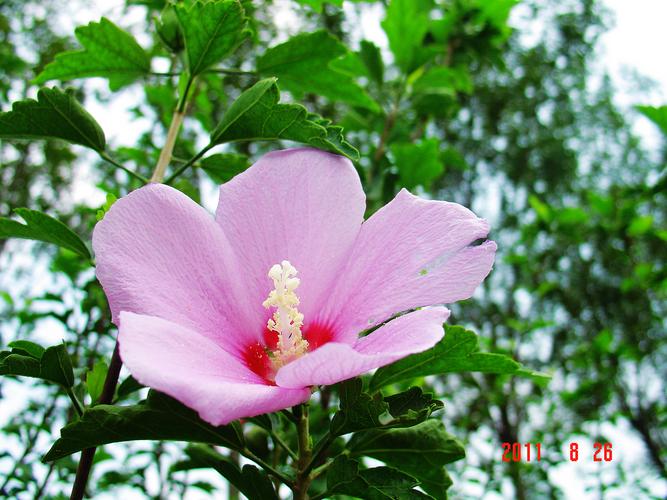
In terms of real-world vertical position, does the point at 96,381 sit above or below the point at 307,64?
below

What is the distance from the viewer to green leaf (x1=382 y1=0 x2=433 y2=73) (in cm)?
199

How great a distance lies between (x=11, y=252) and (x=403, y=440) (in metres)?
5.13

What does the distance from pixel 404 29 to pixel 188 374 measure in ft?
5.61

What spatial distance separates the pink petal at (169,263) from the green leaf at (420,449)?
0.70ft

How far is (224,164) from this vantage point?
3.41 ft

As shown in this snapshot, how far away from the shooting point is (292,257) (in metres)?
0.79

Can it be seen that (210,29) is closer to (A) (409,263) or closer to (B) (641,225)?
(A) (409,263)

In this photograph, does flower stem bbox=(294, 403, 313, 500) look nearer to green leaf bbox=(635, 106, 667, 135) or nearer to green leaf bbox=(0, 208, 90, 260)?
green leaf bbox=(0, 208, 90, 260)

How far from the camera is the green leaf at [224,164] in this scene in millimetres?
1034

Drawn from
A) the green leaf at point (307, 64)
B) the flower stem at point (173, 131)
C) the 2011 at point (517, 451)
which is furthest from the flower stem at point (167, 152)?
the 2011 at point (517, 451)

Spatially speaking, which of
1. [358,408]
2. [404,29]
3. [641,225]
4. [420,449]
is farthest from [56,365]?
[641,225]

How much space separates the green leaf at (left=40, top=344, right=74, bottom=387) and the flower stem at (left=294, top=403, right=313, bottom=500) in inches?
11.1

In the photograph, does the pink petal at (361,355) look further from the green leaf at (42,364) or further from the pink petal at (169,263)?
the green leaf at (42,364)

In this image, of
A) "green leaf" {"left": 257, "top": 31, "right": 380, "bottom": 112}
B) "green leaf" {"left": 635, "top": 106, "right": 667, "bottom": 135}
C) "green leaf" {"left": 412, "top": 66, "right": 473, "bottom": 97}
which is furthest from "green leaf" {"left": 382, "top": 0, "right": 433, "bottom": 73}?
"green leaf" {"left": 257, "top": 31, "right": 380, "bottom": 112}
